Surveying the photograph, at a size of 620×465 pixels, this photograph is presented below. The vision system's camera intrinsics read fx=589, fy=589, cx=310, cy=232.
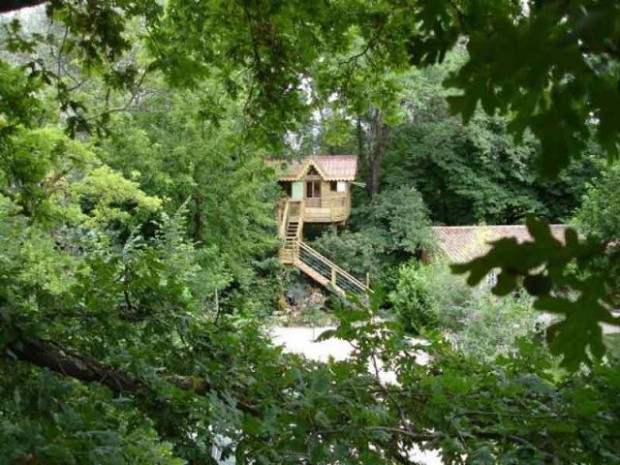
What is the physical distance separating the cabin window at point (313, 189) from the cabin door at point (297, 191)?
0.24 meters

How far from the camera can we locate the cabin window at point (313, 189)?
18703mm

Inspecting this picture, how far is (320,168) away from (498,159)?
576 centimetres

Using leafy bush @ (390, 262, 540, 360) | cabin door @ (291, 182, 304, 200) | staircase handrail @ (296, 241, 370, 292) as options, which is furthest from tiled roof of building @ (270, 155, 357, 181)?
leafy bush @ (390, 262, 540, 360)

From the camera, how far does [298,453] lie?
1187 millimetres

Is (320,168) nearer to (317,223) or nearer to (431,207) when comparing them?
(317,223)

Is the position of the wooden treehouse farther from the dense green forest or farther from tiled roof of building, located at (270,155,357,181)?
the dense green forest

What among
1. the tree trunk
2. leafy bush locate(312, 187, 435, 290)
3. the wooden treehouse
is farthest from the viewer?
the tree trunk

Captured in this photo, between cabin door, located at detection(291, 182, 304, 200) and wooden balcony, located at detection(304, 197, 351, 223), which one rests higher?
cabin door, located at detection(291, 182, 304, 200)

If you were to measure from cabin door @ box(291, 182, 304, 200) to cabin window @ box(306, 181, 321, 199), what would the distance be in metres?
0.24

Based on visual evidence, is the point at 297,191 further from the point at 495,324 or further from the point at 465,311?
the point at 495,324

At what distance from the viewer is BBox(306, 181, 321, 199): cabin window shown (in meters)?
18.7

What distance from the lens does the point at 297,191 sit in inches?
729

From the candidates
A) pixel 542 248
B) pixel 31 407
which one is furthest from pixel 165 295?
pixel 542 248

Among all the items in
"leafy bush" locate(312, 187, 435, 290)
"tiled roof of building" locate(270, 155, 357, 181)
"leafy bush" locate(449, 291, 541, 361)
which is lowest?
"leafy bush" locate(449, 291, 541, 361)
